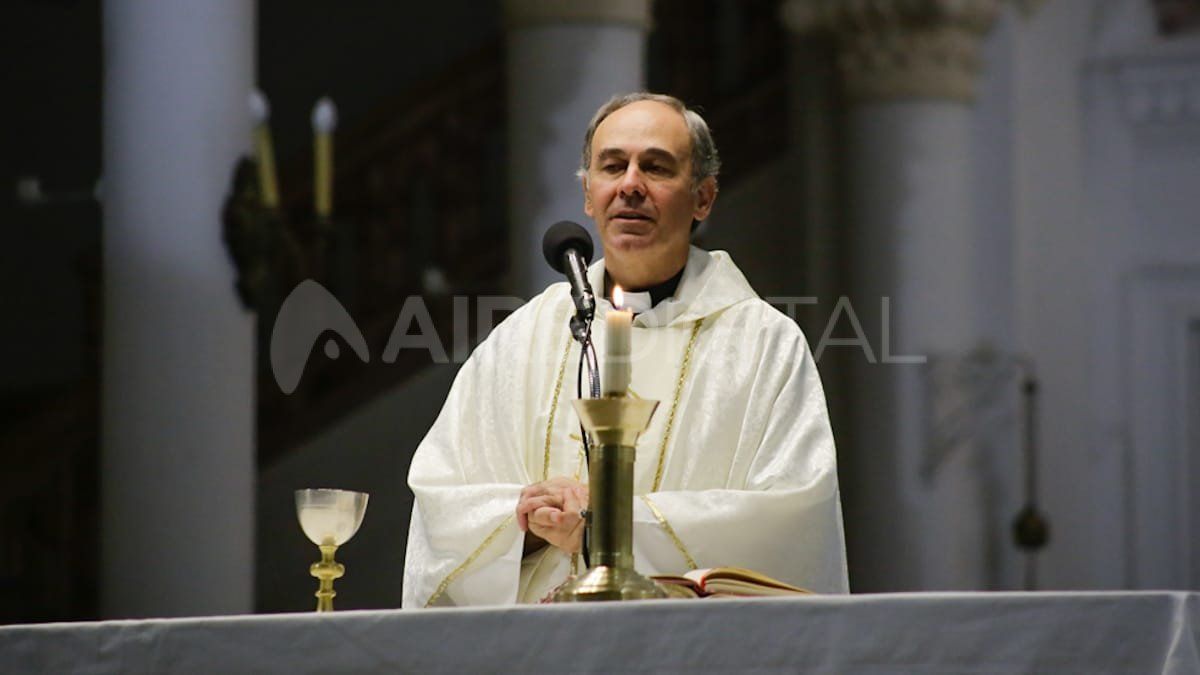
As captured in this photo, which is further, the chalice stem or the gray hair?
the gray hair

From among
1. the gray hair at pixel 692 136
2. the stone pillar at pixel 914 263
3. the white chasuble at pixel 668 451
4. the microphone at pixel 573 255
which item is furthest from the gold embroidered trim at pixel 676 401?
the stone pillar at pixel 914 263

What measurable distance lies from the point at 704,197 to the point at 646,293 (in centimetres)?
22

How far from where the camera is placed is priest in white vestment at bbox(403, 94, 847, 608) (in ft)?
11.4

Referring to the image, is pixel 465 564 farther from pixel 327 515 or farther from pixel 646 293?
pixel 646 293

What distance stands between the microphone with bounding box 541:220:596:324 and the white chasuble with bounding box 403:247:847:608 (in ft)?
1.36

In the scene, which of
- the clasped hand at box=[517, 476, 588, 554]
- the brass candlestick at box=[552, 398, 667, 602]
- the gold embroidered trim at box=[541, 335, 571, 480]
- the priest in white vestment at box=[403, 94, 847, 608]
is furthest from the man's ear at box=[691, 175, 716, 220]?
the brass candlestick at box=[552, 398, 667, 602]

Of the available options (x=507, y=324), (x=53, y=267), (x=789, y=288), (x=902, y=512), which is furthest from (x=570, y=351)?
(x=53, y=267)

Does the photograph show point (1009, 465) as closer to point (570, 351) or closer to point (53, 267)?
point (53, 267)

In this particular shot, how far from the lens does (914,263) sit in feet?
31.0

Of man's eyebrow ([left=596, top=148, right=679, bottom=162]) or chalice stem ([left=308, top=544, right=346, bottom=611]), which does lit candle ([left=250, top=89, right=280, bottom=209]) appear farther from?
chalice stem ([left=308, top=544, right=346, bottom=611])

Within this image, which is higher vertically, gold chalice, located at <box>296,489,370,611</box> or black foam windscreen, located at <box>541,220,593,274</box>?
black foam windscreen, located at <box>541,220,593,274</box>

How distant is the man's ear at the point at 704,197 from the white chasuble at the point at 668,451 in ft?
0.32

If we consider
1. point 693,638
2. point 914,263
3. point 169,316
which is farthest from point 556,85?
point 693,638

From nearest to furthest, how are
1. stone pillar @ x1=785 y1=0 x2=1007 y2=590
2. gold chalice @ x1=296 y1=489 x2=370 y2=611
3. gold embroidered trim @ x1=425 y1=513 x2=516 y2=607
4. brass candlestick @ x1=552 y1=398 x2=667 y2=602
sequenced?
brass candlestick @ x1=552 y1=398 x2=667 y2=602 < gold chalice @ x1=296 y1=489 x2=370 y2=611 < gold embroidered trim @ x1=425 y1=513 x2=516 y2=607 < stone pillar @ x1=785 y1=0 x2=1007 y2=590
